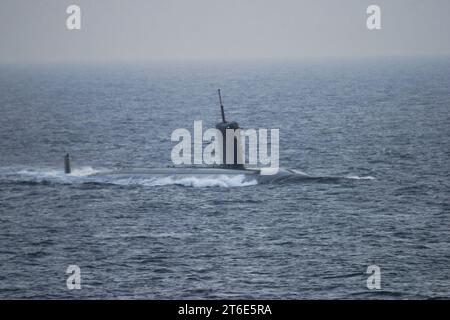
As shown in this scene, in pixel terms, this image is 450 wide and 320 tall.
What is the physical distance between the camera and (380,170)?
3583 inches

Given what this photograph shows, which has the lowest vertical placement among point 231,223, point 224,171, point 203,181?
point 231,223

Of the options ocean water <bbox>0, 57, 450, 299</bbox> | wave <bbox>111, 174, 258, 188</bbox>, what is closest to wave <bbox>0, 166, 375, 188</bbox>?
wave <bbox>111, 174, 258, 188</bbox>

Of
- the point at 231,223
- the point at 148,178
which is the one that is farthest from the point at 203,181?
Answer: the point at 231,223

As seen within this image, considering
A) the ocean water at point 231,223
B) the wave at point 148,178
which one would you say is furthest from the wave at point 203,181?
the ocean water at point 231,223

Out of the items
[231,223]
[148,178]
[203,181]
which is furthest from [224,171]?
[231,223]

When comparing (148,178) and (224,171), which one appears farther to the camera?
(148,178)

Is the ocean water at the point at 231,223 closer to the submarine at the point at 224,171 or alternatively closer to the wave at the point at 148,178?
the wave at the point at 148,178

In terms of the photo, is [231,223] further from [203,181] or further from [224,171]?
[224,171]

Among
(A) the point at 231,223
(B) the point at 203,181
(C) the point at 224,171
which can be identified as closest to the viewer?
(A) the point at 231,223

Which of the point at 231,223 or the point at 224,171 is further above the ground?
the point at 224,171

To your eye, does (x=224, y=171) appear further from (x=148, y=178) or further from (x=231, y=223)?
(x=231, y=223)

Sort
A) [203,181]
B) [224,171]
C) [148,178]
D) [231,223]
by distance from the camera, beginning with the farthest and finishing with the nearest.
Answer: [148,178] → [224,171] → [203,181] → [231,223]
